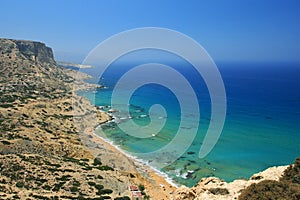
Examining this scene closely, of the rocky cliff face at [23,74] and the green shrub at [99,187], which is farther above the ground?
the rocky cliff face at [23,74]

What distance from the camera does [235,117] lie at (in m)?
63.2

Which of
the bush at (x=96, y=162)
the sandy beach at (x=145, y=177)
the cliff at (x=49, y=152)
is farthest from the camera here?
the bush at (x=96, y=162)

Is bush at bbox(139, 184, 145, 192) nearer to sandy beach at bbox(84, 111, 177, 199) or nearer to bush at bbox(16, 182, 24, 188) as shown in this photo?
sandy beach at bbox(84, 111, 177, 199)

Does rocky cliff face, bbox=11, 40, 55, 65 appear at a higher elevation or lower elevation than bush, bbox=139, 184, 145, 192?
higher

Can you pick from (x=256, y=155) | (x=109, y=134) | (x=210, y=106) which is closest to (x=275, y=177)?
(x=256, y=155)

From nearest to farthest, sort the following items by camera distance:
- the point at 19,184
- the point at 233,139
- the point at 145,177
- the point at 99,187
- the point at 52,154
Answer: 1. the point at 19,184
2. the point at 99,187
3. the point at 52,154
4. the point at 145,177
5. the point at 233,139

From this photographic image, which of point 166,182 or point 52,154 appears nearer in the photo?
point 52,154

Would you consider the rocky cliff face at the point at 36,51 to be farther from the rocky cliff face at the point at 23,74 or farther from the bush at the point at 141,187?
the bush at the point at 141,187

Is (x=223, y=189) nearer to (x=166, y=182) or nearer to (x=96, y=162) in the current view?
(x=166, y=182)

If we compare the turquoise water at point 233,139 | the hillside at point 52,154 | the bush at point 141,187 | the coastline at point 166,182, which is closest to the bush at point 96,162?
the hillside at point 52,154

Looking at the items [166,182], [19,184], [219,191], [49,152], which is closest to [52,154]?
[49,152]

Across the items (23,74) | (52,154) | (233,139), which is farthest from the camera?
(23,74)

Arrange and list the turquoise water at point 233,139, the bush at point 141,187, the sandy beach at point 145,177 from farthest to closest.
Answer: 1. the turquoise water at point 233,139
2. the sandy beach at point 145,177
3. the bush at point 141,187

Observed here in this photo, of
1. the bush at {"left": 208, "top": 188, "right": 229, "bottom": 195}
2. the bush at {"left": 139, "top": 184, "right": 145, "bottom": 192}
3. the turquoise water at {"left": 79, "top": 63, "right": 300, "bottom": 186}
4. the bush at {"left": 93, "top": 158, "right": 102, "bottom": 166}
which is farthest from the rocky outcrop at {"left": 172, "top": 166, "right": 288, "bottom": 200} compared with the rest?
the turquoise water at {"left": 79, "top": 63, "right": 300, "bottom": 186}
